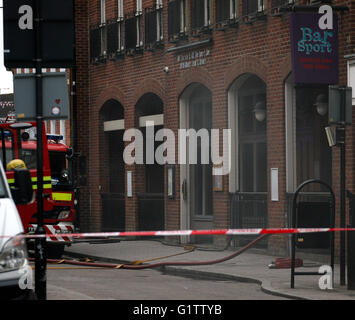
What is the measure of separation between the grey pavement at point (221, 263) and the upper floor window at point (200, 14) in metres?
5.12

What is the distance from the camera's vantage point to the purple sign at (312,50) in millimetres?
16359

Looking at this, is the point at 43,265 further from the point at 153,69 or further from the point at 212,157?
the point at 153,69

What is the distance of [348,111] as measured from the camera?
13406mm

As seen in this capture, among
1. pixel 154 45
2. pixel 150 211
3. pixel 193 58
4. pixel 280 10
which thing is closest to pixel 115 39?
pixel 154 45

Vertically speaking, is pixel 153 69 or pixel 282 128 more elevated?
pixel 153 69

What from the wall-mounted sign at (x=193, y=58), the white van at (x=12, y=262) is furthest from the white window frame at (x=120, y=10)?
the white van at (x=12, y=262)

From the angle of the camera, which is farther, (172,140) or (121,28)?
(121,28)

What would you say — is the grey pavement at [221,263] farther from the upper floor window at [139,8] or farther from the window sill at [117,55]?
the upper floor window at [139,8]

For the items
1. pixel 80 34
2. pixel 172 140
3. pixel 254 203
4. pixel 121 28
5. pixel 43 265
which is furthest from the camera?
pixel 80 34

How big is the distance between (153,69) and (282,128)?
607cm

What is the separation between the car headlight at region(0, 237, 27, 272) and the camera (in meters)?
8.30

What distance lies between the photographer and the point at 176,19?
75.4 ft

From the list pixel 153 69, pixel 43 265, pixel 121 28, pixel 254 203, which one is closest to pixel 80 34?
pixel 121 28

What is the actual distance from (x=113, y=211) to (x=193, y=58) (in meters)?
6.42
